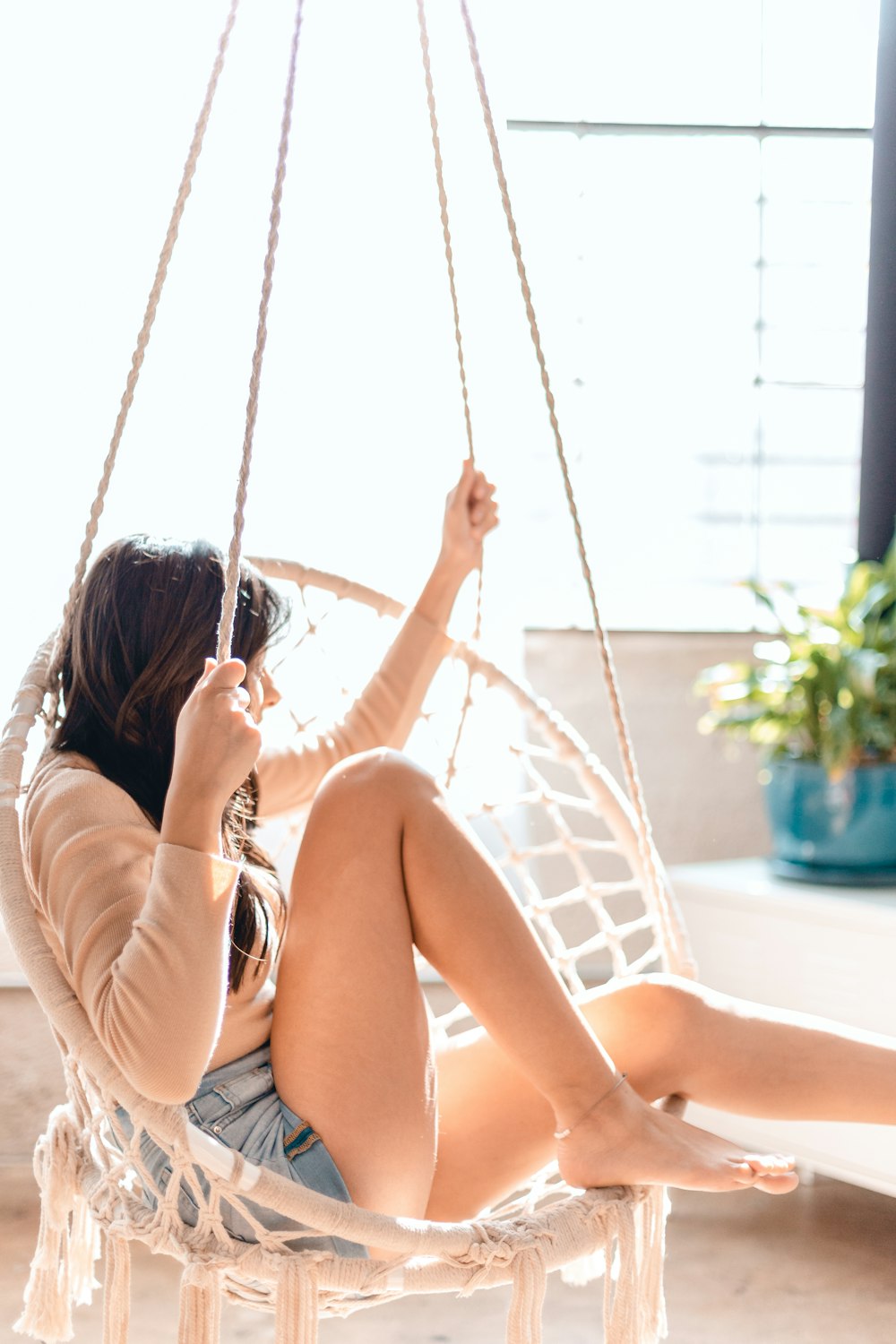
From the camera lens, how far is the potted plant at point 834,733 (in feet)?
6.18

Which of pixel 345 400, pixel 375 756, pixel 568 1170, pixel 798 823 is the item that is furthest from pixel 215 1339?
pixel 345 400

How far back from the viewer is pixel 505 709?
2.13m

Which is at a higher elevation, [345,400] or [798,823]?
[345,400]

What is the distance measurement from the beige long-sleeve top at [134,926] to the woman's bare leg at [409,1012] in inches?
3.4

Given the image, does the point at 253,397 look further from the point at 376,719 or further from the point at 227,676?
the point at 376,719

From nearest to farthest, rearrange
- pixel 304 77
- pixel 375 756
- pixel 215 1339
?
pixel 215 1339 → pixel 375 756 → pixel 304 77

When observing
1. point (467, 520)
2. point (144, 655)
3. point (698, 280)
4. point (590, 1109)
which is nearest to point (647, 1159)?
point (590, 1109)

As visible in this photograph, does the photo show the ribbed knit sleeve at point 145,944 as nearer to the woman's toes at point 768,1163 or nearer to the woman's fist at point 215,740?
the woman's fist at point 215,740

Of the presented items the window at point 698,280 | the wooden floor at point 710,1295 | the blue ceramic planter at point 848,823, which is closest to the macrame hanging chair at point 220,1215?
the wooden floor at point 710,1295

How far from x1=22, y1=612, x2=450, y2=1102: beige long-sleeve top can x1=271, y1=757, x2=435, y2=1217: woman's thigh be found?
2.7 inches

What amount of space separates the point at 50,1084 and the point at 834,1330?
3.92 feet

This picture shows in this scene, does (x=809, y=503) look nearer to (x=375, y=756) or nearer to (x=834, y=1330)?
(x=834, y=1330)

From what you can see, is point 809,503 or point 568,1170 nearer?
point 568,1170

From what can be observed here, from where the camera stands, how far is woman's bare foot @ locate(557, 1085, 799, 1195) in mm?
1064
